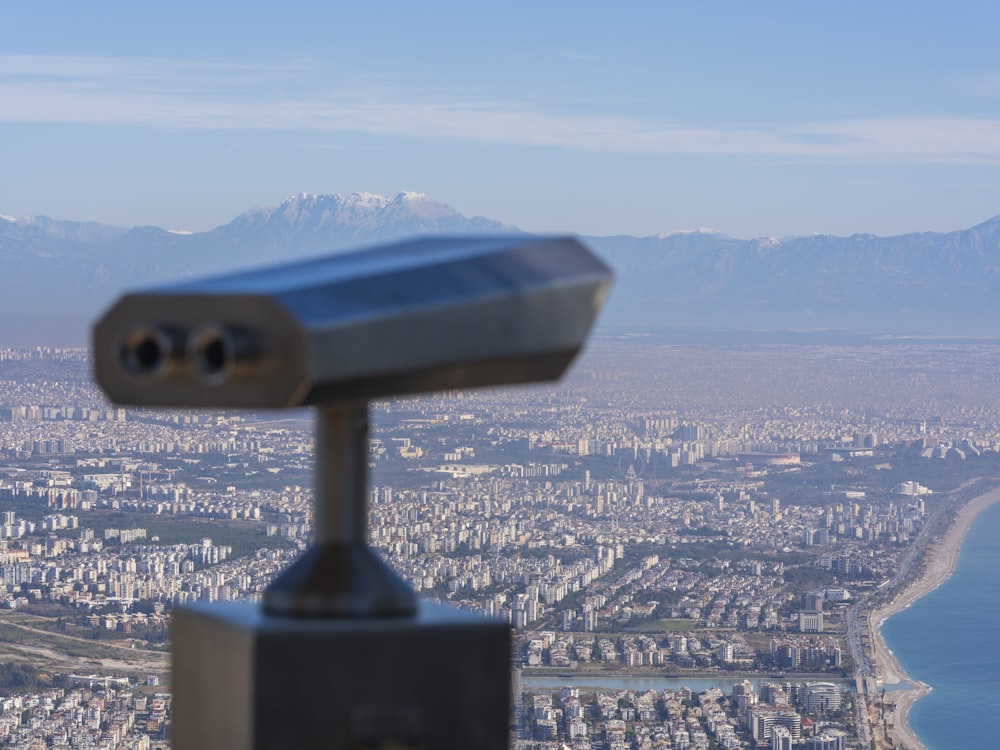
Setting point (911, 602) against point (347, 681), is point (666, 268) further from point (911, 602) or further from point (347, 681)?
point (347, 681)

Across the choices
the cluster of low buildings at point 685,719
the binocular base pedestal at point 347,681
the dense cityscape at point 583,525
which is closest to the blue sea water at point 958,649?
the dense cityscape at point 583,525

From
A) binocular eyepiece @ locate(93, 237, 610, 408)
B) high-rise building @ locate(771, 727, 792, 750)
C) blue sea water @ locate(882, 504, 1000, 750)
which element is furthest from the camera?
blue sea water @ locate(882, 504, 1000, 750)

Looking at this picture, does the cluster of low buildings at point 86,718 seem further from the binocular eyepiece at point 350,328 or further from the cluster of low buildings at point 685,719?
the binocular eyepiece at point 350,328

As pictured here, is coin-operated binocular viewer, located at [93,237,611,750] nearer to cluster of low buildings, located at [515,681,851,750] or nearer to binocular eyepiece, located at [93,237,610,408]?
binocular eyepiece, located at [93,237,610,408]

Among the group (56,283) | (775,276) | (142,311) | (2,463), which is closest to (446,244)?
(142,311)

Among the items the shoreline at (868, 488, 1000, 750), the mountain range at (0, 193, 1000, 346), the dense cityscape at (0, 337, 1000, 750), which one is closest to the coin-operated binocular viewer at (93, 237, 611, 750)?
the dense cityscape at (0, 337, 1000, 750)

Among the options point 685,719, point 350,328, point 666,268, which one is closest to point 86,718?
point 685,719

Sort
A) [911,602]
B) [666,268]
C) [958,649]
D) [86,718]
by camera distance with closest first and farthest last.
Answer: [86,718]
[958,649]
[911,602]
[666,268]
